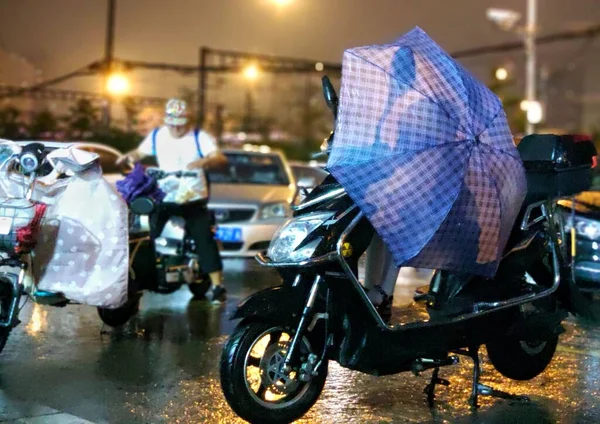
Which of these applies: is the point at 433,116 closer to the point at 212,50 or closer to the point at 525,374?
the point at 525,374

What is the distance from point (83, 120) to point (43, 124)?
4.37 feet

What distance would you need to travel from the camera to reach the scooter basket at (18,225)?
5.53 meters

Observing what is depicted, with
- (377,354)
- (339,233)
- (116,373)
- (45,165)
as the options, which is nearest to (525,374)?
(377,354)

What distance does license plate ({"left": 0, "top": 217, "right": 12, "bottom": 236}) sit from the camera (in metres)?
5.54

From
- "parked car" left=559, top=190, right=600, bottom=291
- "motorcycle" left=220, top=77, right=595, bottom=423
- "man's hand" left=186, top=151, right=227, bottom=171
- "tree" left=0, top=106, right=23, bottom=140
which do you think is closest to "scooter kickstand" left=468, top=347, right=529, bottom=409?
"motorcycle" left=220, top=77, right=595, bottom=423

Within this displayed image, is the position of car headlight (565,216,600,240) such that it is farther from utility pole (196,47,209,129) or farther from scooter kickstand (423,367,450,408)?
utility pole (196,47,209,129)

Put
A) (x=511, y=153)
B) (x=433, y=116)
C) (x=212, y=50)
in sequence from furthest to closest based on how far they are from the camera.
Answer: (x=212, y=50) < (x=511, y=153) < (x=433, y=116)

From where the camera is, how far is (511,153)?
16.2ft

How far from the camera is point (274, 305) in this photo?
4582mm

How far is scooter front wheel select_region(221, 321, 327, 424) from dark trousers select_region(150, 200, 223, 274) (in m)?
3.60

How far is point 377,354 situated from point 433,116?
1257 millimetres

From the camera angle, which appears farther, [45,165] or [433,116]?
[45,165]

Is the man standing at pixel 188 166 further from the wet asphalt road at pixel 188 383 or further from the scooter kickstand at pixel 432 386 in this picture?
the scooter kickstand at pixel 432 386

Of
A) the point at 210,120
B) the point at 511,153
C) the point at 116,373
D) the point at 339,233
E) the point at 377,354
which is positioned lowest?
the point at 116,373
